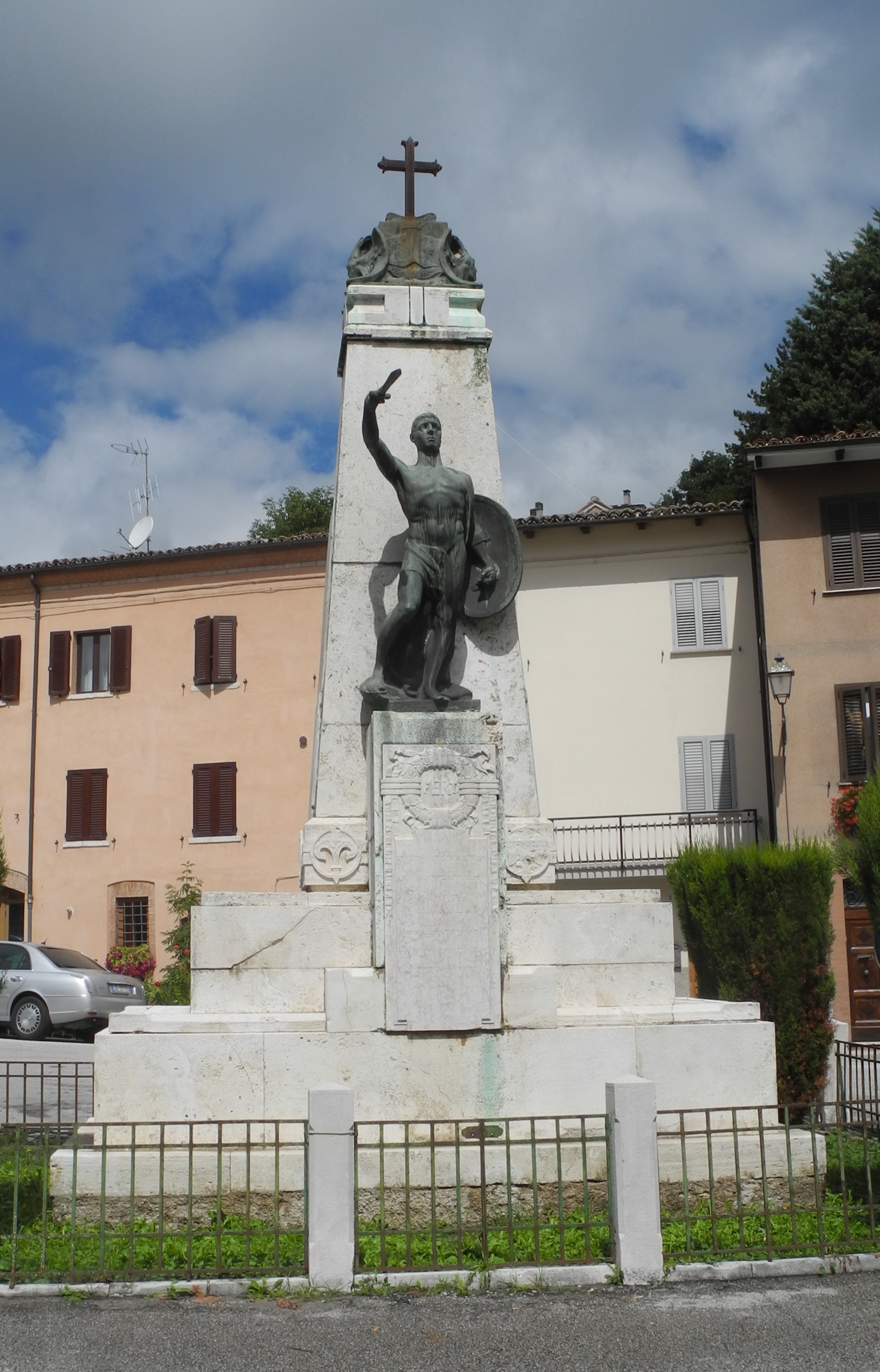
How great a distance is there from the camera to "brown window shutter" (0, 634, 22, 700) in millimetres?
29406

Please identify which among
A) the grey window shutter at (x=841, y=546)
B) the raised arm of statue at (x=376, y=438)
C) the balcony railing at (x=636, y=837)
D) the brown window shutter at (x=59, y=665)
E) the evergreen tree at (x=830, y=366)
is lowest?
the balcony railing at (x=636, y=837)

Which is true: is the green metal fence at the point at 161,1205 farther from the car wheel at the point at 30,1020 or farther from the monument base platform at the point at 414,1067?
the car wheel at the point at 30,1020

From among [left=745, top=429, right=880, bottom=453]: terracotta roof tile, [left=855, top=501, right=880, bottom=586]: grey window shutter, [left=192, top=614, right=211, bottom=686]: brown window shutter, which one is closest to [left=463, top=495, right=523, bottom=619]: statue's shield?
[left=745, top=429, right=880, bottom=453]: terracotta roof tile

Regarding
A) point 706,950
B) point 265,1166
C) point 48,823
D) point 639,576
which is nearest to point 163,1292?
point 265,1166

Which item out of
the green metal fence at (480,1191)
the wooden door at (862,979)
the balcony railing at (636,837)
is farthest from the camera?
the balcony railing at (636,837)

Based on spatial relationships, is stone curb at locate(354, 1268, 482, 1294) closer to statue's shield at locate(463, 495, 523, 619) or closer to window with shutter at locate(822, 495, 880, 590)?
statue's shield at locate(463, 495, 523, 619)

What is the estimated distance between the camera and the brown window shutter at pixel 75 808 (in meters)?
28.6

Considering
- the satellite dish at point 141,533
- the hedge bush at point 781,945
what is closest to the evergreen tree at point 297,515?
the satellite dish at point 141,533

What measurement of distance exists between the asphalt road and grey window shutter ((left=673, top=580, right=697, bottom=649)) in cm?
2050

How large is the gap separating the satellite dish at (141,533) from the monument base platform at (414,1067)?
23682 mm

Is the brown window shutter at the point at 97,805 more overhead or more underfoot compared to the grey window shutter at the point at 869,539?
more underfoot

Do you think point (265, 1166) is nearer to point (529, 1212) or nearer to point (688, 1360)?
point (529, 1212)

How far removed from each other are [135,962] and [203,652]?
6.33m

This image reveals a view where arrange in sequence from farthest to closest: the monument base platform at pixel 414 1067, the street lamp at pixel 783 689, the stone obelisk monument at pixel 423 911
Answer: the street lamp at pixel 783 689, the stone obelisk monument at pixel 423 911, the monument base platform at pixel 414 1067
